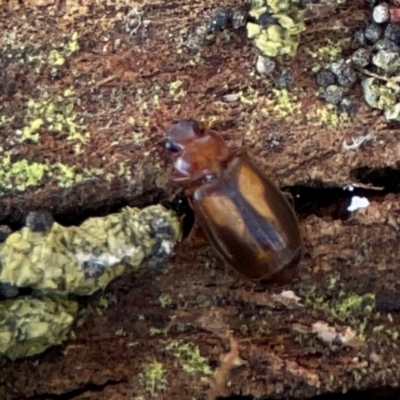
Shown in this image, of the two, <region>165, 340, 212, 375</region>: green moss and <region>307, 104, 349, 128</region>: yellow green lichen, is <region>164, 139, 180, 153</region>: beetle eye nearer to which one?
<region>307, 104, 349, 128</region>: yellow green lichen

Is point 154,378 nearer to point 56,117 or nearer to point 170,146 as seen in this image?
point 170,146

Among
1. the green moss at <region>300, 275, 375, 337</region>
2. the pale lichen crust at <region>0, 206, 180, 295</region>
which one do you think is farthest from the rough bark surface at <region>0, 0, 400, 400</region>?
the pale lichen crust at <region>0, 206, 180, 295</region>

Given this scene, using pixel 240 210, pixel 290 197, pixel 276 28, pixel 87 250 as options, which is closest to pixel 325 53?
pixel 276 28

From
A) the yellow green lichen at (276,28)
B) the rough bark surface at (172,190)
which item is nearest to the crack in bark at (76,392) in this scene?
the rough bark surface at (172,190)

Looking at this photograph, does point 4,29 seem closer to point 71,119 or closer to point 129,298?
point 71,119

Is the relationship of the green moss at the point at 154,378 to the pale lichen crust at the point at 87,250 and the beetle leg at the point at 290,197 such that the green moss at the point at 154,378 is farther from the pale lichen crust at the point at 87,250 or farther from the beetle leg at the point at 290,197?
the beetle leg at the point at 290,197

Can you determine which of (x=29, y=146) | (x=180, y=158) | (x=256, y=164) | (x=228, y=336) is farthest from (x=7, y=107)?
(x=228, y=336)
